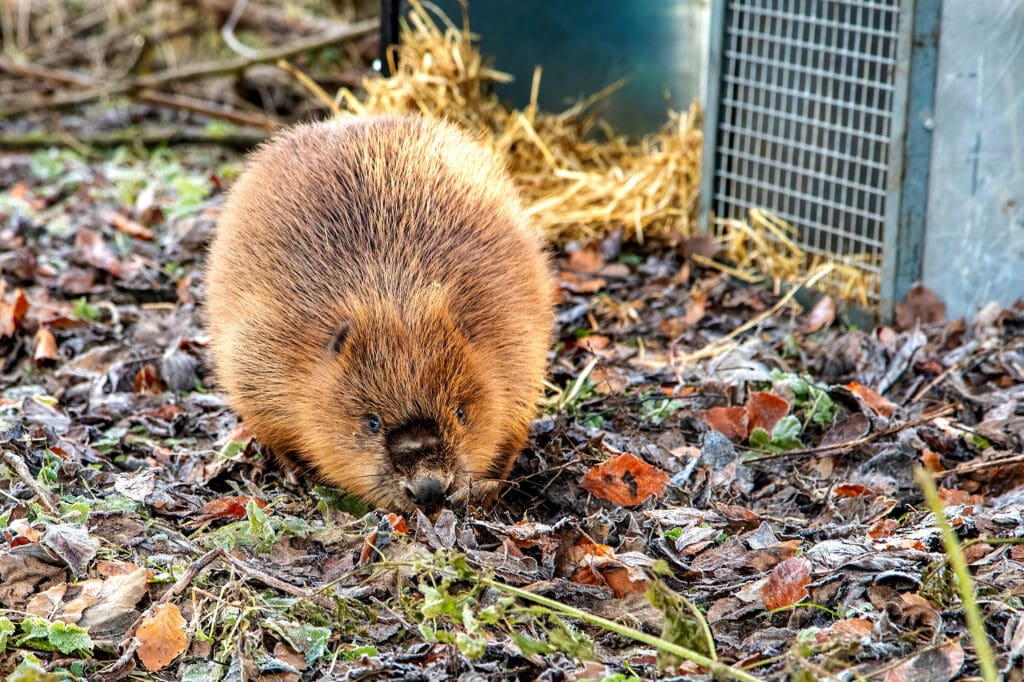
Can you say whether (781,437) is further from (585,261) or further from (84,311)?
(84,311)

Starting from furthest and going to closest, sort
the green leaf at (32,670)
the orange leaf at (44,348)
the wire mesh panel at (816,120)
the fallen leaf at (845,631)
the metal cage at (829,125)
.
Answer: the wire mesh panel at (816,120) → the metal cage at (829,125) → the orange leaf at (44,348) → the fallen leaf at (845,631) → the green leaf at (32,670)

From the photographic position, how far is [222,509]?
3662 millimetres

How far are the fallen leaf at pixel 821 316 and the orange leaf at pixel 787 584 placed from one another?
254 cm

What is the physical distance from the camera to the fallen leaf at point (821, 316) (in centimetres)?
557

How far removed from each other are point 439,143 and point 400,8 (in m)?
3.11

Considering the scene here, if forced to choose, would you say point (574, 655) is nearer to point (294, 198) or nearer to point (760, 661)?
point (760, 661)

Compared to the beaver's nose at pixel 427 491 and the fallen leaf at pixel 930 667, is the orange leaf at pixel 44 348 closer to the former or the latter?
the beaver's nose at pixel 427 491

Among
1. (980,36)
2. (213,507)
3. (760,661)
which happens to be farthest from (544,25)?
(760,661)

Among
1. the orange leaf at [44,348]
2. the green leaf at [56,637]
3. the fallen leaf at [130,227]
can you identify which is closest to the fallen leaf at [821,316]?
the orange leaf at [44,348]

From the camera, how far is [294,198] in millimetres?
4164

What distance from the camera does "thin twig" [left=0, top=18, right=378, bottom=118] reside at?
27.3ft

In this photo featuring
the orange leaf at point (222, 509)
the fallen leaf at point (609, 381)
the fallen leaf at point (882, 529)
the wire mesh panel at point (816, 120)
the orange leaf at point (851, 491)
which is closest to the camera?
the fallen leaf at point (882, 529)

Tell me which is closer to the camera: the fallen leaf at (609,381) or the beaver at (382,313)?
the beaver at (382,313)

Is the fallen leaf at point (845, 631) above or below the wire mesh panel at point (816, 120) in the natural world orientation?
below
